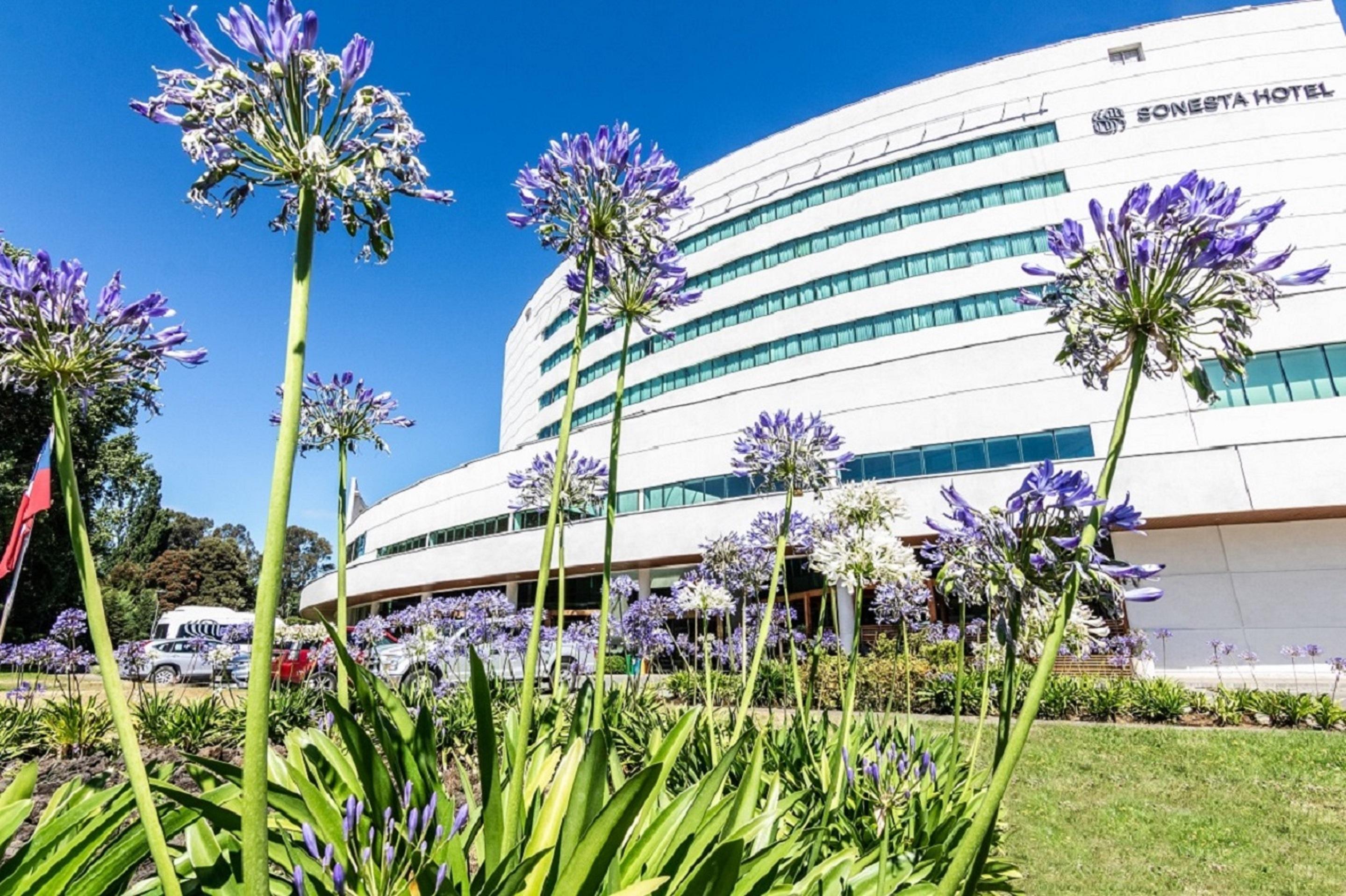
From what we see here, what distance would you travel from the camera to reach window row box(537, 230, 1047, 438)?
31266 mm

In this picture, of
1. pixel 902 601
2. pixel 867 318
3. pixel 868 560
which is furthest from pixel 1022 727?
pixel 867 318

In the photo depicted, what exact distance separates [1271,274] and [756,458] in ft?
9.46

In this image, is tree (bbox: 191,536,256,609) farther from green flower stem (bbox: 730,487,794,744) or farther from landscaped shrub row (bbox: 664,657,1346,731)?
green flower stem (bbox: 730,487,794,744)

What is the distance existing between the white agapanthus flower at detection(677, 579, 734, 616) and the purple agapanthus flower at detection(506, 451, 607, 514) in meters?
1.41

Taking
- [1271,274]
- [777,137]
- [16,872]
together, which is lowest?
[16,872]

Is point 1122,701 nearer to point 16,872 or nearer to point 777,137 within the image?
point 16,872

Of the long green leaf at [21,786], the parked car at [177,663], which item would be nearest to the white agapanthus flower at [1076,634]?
the long green leaf at [21,786]

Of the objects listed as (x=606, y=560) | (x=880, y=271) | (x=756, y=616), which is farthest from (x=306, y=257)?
(x=880, y=271)

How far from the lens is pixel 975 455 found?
23016 millimetres

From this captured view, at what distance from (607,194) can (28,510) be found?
3928 mm

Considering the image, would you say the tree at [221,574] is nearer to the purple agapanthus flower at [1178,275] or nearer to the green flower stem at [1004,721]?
the green flower stem at [1004,721]

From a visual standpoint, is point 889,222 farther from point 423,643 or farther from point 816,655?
point 816,655

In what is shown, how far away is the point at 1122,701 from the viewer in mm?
11898

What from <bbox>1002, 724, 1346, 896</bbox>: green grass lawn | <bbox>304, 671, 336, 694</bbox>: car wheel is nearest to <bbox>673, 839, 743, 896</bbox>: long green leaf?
<bbox>1002, 724, 1346, 896</bbox>: green grass lawn
